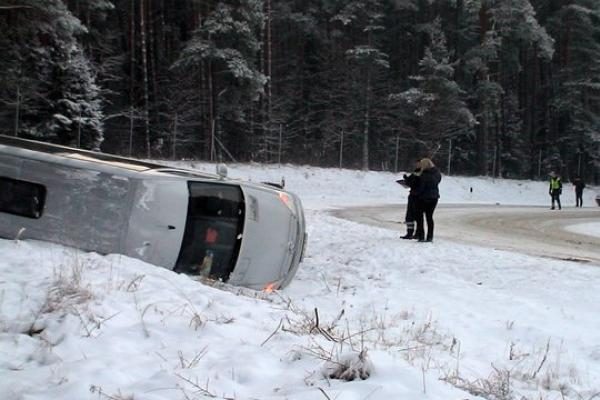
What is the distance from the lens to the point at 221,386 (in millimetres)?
3223

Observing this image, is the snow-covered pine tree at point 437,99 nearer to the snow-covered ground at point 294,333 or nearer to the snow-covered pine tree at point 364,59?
the snow-covered pine tree at point 364,59

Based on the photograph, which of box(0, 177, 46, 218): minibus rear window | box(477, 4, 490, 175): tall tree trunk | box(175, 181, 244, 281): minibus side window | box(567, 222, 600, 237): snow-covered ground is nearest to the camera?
box(0, 177, 46, 218): minibus rear window

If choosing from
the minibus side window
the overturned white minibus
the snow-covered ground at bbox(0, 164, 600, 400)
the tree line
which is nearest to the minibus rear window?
the overturned white minibus

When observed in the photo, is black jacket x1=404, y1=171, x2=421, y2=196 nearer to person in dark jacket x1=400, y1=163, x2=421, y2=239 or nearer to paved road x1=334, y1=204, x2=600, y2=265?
person in dark jacket x1=400, y1=163, x2=421, y2=239

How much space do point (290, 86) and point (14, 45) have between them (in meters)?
26.2

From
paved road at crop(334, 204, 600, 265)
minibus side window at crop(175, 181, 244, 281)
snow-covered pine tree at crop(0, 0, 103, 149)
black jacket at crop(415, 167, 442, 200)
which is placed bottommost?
paved road at crop(334, 204, 600, 265)

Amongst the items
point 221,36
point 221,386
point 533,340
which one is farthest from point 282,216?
point 221,36

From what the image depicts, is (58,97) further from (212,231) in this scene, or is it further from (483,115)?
(483,115)

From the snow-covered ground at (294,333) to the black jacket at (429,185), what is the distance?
8.42 ft

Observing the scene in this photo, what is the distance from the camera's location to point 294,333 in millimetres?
4172

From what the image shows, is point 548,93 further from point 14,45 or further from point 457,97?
point 14,45

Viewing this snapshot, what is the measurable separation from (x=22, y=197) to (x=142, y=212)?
1089 mm

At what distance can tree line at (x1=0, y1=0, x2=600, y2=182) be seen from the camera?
64.8 ft

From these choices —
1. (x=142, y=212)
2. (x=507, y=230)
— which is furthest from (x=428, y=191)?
(x=142, y=212)
